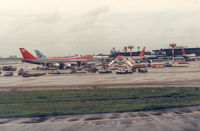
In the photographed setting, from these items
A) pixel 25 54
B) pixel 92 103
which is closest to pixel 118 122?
pixel 92 103

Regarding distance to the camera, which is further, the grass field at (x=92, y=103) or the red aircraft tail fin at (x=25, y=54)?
the red aircraft tail fin at (x=25, y=54)

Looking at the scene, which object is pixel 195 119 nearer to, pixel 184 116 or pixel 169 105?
pixel 184 116

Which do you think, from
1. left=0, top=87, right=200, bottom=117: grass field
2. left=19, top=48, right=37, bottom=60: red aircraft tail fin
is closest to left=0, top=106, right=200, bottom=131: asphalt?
left=0, top=87, right=200, bottom=117: grass field

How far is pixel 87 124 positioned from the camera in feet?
57.2

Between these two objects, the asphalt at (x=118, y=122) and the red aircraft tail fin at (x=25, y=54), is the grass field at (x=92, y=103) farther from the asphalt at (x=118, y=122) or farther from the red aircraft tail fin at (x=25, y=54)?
the red aircraft tail fin at (x=25, y=54)

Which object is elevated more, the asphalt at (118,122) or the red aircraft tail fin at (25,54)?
the red aircraft tail fin at (25,54)

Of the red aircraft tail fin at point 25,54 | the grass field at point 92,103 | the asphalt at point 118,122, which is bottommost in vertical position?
the asphalt at point 118,122

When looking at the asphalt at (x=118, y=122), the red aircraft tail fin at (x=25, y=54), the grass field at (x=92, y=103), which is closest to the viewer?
the asphalt at (x=118, y=122)

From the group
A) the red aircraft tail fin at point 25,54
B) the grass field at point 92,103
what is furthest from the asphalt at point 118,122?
the red aircraft tail fin at point 25,54

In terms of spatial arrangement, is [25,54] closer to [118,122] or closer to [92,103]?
[92,103]

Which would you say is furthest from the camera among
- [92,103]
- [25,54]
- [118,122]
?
[25,54]

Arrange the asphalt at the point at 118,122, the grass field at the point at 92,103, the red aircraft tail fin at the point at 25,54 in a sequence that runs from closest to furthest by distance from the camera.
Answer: the asphalt at the point at 118,122 < the grass field at the point at 92,103 < the red aircraft tail fin at the point at 25,54

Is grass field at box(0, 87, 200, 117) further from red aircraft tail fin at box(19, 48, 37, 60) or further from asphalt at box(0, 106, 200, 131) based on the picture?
red aircraft tail fin at box(19, 48, 37, 60)

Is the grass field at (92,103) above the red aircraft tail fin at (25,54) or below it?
below
